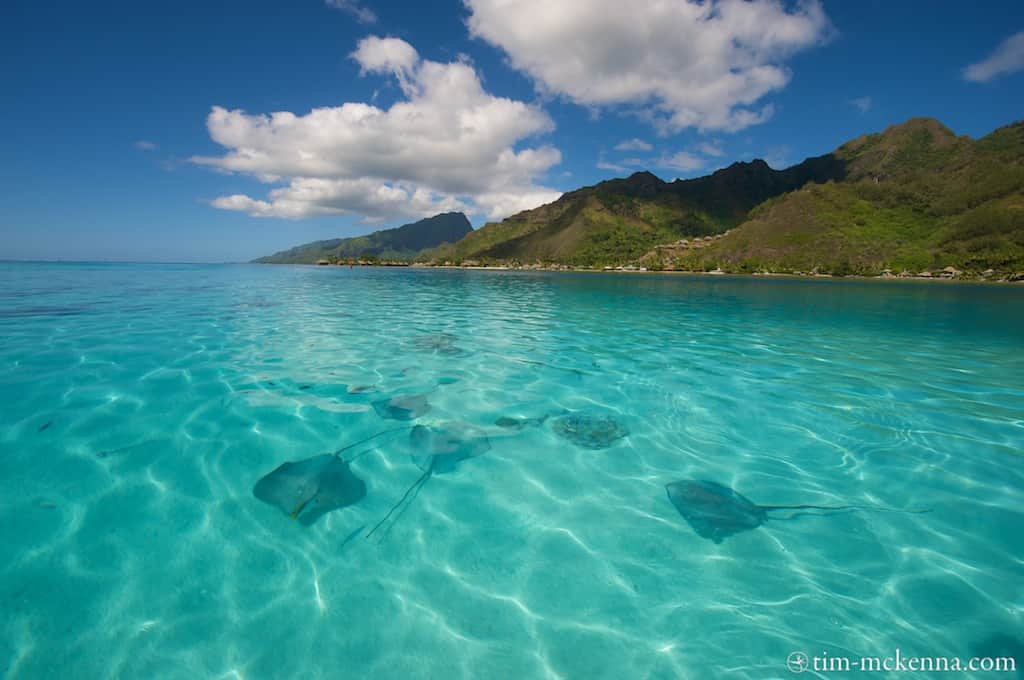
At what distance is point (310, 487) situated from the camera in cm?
502

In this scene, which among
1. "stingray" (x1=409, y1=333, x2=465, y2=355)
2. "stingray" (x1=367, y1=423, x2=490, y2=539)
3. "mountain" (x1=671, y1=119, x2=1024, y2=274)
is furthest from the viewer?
"mountain" (x1=671, y1=119, x2=1024, y2=274)

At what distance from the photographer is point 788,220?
147 m

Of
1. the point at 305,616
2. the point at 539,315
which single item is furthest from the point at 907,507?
the point at 539,315

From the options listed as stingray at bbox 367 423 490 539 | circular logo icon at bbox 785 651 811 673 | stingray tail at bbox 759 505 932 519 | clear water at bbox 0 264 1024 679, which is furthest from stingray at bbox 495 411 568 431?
circular logo icon at bbox 785 651 811 673

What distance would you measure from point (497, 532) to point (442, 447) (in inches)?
81.7

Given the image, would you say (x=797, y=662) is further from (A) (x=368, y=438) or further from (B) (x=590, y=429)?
(A) (x=368, y=438)

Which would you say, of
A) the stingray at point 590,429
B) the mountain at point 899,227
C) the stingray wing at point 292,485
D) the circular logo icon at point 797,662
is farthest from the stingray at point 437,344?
the mountain at point 899,227

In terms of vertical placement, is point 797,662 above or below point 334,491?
below

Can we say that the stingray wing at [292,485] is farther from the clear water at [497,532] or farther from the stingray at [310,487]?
the clear water at [497,532]

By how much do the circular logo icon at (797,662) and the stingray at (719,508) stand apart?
1222 mm

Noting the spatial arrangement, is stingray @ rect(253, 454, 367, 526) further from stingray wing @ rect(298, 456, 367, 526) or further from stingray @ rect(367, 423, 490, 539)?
stingray @ rect(367, 423, 490, 539)

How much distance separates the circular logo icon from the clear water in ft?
0.14

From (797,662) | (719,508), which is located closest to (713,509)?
(719,508)

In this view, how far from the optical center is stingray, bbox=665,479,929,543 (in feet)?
14.8
